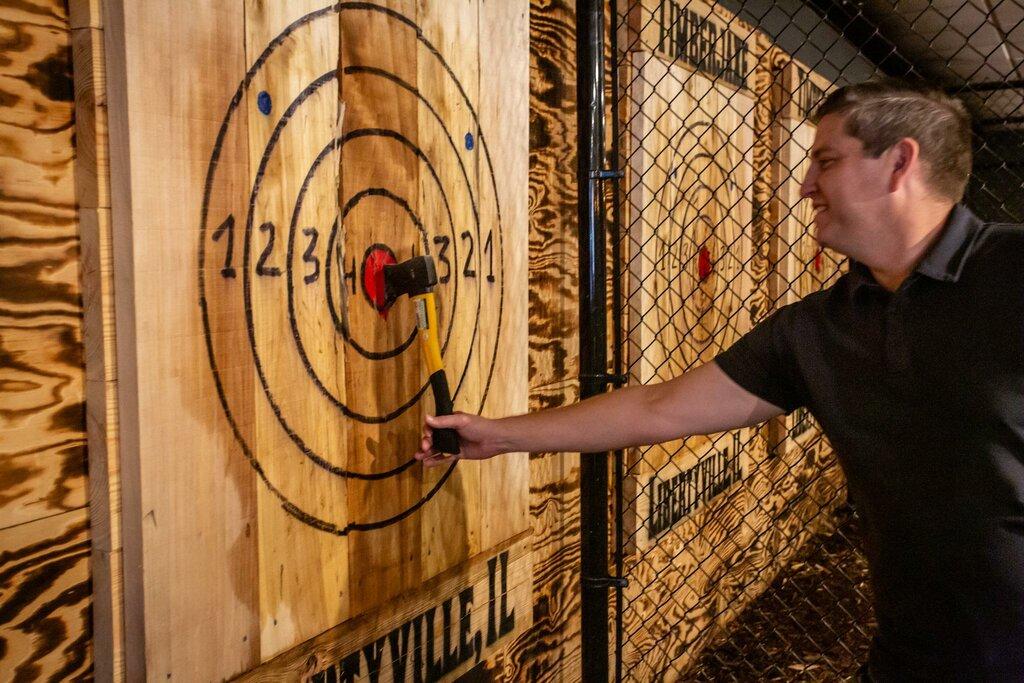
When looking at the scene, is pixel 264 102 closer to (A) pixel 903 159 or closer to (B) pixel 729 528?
(A) pixel 903 159

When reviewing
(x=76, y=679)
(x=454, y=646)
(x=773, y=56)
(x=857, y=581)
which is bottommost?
(x=857, y=581)

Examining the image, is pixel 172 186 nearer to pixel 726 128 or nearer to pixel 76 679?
pixel 76 679

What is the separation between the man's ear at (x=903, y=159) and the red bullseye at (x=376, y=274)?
93 cm

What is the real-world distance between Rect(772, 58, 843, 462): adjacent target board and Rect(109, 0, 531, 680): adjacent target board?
2386 millimetres

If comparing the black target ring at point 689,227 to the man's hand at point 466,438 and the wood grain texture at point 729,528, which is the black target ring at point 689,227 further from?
the man's hand at point 466,438

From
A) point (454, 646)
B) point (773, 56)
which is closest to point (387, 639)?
point (454, 646)

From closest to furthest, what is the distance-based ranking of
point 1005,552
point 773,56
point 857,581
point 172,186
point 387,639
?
1. point 172,186
2. point 1005,552
3. point 387,639
4. point 773,56
5. point 857,581

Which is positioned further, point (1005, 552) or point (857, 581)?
point (857, 581)

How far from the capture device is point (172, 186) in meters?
1.20

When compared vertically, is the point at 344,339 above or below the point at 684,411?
above

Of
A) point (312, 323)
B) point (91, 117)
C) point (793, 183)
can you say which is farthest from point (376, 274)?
point (793, 183)

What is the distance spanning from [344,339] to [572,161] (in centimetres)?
122

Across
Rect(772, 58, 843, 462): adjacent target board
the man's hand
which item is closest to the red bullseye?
the man's hand

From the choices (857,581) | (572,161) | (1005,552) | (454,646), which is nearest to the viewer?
(1005,552)
